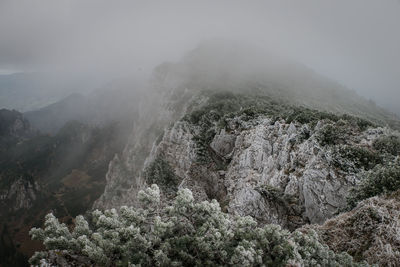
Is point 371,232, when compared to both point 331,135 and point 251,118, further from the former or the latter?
point 251,118

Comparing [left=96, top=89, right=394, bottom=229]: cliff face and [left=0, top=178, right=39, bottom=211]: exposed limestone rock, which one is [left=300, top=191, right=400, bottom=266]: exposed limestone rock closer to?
[left=96, top=89, right=394, bottom=229]: cliff face

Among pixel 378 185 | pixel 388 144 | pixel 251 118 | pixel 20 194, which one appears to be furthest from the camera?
pixel 20 194

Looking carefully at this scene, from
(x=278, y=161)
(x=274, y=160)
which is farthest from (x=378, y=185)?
(x=274, y=160)

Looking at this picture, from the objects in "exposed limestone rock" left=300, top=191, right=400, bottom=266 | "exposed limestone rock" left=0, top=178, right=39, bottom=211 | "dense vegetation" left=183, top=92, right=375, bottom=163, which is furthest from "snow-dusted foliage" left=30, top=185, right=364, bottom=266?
"exposed limestone rock" left=0, top=178, right=39, bottom=211

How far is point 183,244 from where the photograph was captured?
22.1ft

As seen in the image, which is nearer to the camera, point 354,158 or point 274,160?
point 354,158

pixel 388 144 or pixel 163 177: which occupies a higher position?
pixel 388 144

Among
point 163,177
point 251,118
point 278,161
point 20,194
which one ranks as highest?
point 251,118

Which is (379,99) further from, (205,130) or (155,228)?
(155,228)

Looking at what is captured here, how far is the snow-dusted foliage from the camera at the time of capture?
6.31 meters

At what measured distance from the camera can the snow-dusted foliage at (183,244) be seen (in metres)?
6.31

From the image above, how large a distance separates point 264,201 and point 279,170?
451 centimetres

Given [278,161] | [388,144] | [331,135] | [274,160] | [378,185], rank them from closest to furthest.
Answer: [378,185] < [388,144] < [331,135] < [278,161] < [274,160]

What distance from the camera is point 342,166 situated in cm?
1822
